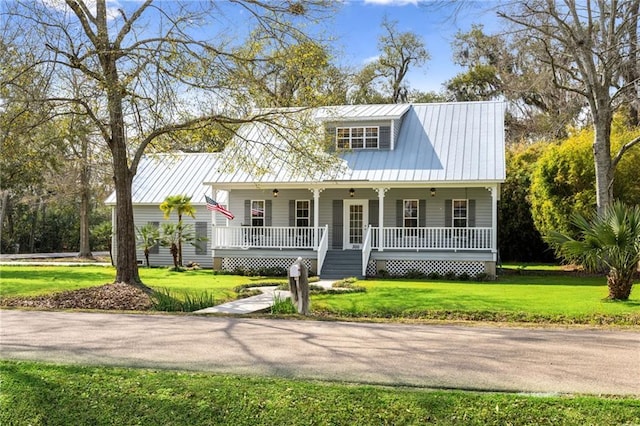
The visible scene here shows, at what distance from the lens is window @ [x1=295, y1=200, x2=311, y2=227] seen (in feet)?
84.1

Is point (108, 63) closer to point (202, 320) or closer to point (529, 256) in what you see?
point (202, 320)

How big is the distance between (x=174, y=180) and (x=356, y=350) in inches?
901

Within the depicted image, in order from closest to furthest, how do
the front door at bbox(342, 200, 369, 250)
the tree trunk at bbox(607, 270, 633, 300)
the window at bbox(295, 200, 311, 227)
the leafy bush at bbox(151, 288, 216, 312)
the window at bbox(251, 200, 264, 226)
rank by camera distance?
the leafy bush at bbox(151, 288, 216, 312), the tree trunk at bbox(607, 270, 633, 300), the front door at bbox(342, 200, 369, 250), the window at bbox(295, 200, 311, 227), the window at bbox(251, 200, 264, 226)

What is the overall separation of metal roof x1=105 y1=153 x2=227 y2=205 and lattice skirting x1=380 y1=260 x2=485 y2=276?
9076 mm

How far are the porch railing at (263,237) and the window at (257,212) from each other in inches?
45.5

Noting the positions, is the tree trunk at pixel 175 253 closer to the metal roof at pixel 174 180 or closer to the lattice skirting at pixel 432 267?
the metal roof at pixel 174 180

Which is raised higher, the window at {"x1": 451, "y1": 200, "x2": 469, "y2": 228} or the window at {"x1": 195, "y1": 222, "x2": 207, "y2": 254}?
the window at {"x1": 451, "y1": 200, "x2": 469, "y2": 228}

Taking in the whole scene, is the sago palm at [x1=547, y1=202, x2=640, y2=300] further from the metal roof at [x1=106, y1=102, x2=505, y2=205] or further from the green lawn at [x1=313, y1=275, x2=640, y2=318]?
the metal roof at [x1=106, y1=102, x2=505, y2=205]

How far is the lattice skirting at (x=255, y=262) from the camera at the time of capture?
2366cm

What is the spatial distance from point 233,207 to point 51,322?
16.0 metres

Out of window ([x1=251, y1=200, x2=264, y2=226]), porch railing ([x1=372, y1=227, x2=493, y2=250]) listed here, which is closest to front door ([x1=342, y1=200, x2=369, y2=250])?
porch railing ([x1=372, y1=227, x2=493, y2=250])

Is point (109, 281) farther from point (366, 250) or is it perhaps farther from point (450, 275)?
point (450, 275)

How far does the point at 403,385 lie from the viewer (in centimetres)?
638

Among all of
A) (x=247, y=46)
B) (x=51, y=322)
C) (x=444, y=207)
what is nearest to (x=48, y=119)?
(x=247, y=46)
